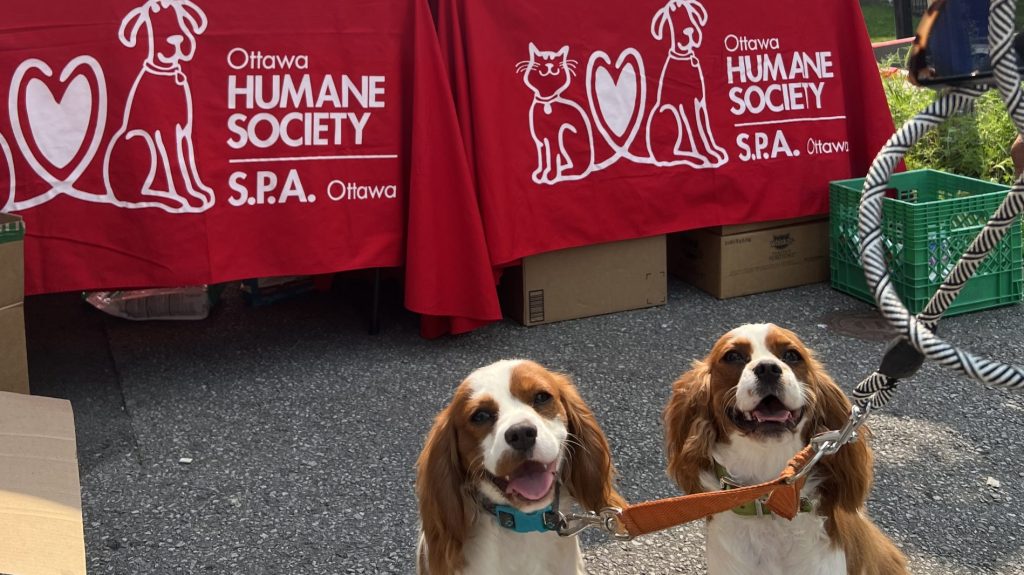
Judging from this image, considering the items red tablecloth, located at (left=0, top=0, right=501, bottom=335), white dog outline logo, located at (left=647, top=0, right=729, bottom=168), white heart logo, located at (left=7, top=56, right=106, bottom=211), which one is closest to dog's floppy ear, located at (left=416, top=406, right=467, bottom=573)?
red tablecloth, located at (left=0, top=0, right=501, bottom=335)

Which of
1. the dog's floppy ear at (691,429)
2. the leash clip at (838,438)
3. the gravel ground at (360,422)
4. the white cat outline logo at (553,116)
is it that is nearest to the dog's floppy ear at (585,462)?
the dog's floppy ear at (691,429)

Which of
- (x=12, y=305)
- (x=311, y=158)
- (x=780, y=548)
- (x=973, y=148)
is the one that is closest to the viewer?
(x=780, y=548)

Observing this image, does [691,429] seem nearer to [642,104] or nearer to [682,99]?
[642,104]

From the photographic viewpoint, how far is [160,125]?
165 inches

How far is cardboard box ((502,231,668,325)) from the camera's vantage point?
16.1ft

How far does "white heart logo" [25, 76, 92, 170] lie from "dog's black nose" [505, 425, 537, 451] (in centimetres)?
274

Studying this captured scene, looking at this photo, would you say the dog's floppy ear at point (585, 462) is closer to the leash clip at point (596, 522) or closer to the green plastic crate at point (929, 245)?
the leash clip at point (596, 522)

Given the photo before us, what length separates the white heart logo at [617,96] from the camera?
15.8ft

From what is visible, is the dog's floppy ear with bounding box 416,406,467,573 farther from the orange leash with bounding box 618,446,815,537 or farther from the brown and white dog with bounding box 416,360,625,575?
the orange leash with bounding box 618,446,815,537

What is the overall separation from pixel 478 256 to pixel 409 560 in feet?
5.58

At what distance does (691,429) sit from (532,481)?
495 millimetres

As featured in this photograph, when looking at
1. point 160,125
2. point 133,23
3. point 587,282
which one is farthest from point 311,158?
point 587,282

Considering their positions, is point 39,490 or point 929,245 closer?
point 39,490

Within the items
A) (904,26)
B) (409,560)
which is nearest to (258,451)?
(409,560)
